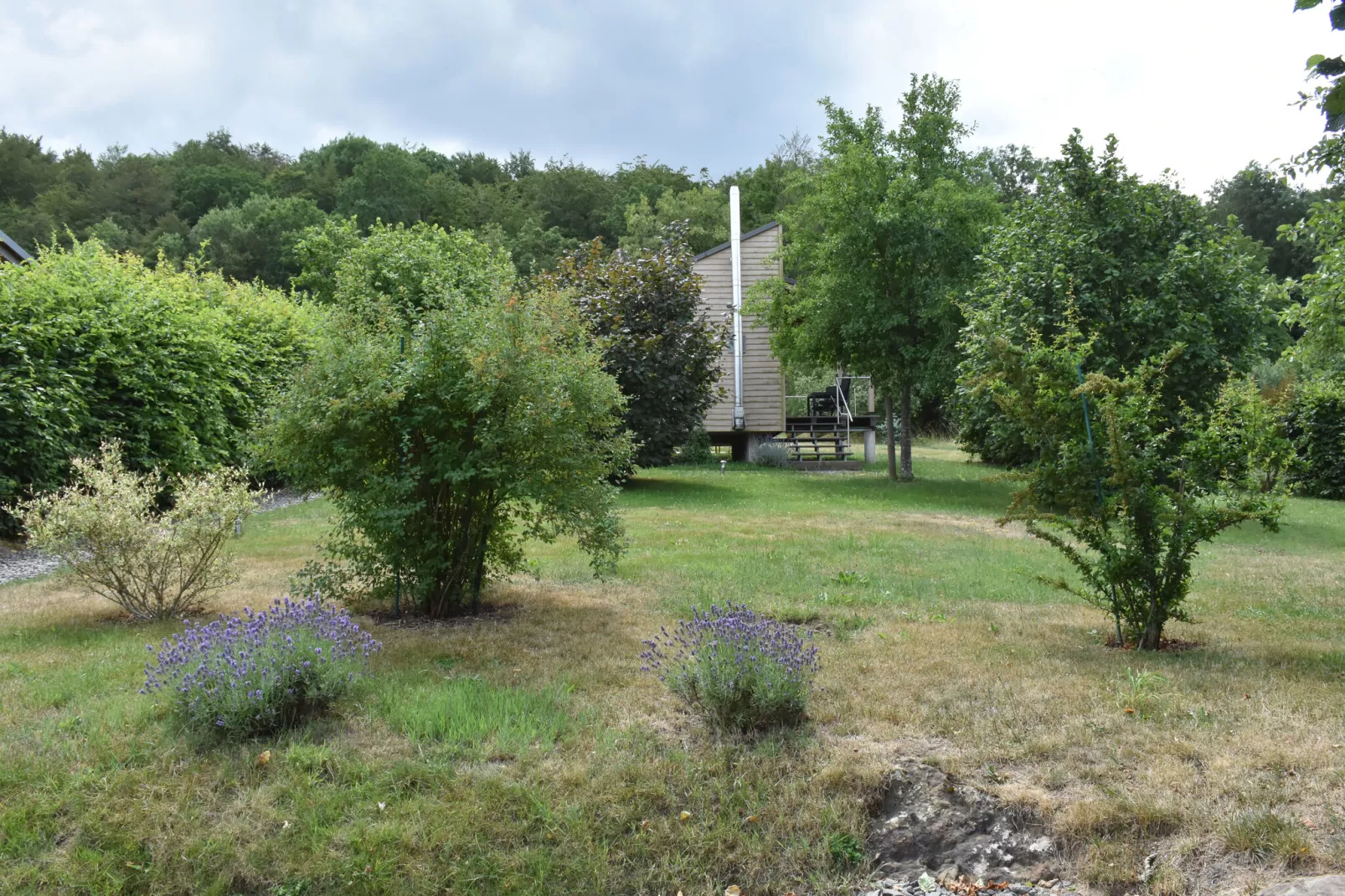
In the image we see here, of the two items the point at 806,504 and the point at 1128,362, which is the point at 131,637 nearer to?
the point at 806,504

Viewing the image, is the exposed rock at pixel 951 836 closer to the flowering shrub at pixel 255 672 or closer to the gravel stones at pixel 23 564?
the flowering shrub at pixel 255 672

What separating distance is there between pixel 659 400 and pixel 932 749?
13118 mm

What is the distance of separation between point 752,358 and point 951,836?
68.8 ft

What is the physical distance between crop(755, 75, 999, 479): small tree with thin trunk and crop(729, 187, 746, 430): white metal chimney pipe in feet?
13.2

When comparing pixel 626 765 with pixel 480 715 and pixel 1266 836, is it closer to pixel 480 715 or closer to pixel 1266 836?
pixel 480 715

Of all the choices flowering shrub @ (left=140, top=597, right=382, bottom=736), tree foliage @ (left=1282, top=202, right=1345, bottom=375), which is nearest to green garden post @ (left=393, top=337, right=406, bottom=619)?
flowering shrub @ (left=140, top=597, right=382, bottom=736)

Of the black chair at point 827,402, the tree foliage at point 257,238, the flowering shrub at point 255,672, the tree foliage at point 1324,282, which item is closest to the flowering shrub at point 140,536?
the flowering shrub at point 255,672

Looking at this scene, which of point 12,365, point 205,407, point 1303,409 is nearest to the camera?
point 12,365

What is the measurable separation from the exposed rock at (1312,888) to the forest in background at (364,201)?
130 feet

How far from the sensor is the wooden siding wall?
2442cm

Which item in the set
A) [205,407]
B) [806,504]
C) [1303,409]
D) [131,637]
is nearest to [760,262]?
[806,504]

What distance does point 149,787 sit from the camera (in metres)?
4.08

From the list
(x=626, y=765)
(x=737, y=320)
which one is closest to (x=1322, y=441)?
(x=737, y=320)

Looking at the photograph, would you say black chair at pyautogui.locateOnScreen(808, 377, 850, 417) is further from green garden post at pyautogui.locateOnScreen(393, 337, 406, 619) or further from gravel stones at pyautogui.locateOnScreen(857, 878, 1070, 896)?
gravel stones at pyautogui.locateOnScreen(857, 878, 1070, 896)
